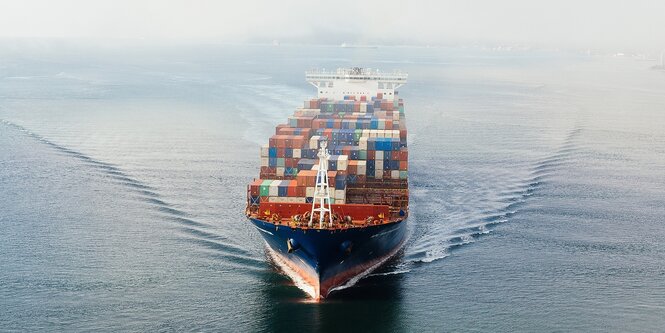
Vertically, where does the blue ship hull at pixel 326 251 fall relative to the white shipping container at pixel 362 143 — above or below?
below

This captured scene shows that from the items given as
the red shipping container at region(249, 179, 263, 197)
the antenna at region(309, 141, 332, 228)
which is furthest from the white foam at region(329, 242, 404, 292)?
the red shipping container at region(249, 179, 263, 197)

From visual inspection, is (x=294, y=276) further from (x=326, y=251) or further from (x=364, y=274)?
(x=364, y=274)

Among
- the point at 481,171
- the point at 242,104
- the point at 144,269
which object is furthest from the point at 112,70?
the point at 144,269

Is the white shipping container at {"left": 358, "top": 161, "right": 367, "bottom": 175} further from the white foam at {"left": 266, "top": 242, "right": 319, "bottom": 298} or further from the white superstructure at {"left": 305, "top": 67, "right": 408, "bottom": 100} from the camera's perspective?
the white superstructure at {"left": 305, "top": 67, "right": 408, "bottom": 100}

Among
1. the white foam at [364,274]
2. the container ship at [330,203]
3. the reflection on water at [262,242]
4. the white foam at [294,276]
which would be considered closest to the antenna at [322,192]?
the container ship at [330,203]

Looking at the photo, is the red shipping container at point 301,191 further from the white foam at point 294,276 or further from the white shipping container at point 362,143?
the white shipping container at point 362,143

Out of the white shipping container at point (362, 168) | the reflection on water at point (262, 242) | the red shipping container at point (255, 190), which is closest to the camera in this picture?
the reflection on water at point (262, 242)

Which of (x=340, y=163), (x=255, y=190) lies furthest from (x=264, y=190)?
(x=340, y=163)
